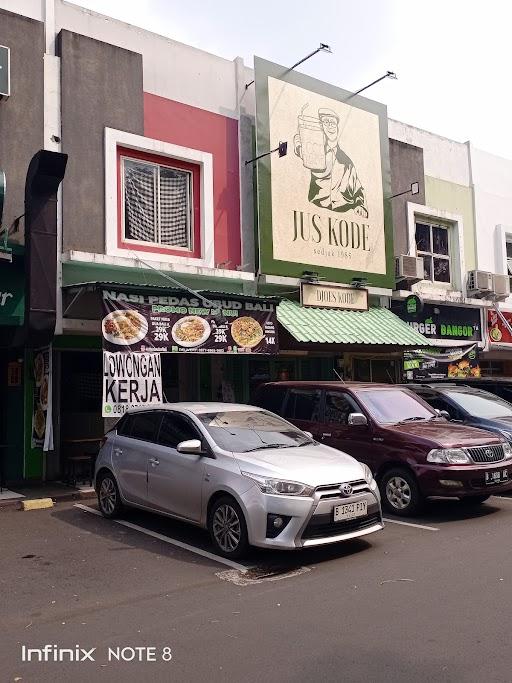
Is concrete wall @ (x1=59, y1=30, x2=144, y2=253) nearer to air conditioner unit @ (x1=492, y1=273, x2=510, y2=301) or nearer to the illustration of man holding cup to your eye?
the illustration of man holding cup

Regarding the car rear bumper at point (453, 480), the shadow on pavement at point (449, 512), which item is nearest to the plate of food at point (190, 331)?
the shadow on pavement at point (449, 512)

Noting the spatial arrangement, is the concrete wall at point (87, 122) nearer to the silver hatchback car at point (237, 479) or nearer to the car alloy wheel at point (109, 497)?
the silver hatchback car at point (237, 479)

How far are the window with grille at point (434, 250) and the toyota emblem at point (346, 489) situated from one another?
12085 mm

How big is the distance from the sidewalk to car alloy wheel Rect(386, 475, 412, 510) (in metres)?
4.83

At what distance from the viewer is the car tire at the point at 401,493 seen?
28.3 feet

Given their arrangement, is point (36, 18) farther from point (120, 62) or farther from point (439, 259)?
point (439, 259)

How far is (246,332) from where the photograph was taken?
1202 centimetres

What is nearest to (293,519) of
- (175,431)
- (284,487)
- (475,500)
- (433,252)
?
(284,487)

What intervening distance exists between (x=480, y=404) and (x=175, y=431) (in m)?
6.12

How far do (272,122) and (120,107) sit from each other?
3366 millimetres

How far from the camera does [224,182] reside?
1375 centimetres

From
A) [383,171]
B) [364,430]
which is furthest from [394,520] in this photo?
[383,171]

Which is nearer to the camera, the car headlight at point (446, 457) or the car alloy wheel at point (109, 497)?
the car headlight at point (446, 457)

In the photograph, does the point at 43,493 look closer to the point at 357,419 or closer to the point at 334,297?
the point at 357,419
